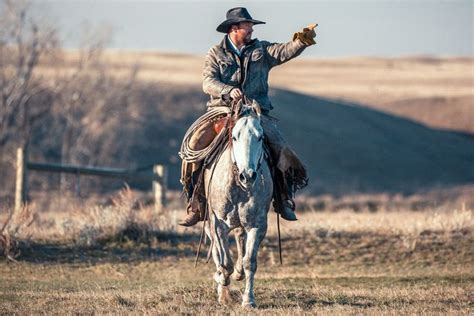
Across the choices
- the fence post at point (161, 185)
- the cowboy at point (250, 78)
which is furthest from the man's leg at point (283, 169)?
the fence post at point (161, 185)

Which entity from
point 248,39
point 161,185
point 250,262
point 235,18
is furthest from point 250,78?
point 161,185

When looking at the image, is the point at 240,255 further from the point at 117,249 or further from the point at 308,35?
the point at 117,249

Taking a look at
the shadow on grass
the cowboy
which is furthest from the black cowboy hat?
the shadow on grass

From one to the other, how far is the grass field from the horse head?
1.47 meters

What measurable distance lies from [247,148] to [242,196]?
0.75 metres

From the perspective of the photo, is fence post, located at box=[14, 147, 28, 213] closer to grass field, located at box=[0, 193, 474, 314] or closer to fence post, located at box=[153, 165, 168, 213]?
grass field, located at box=[0, 193, 474, 314]

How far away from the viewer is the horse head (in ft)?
35.6

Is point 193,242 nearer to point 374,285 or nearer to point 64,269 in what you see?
point 64,269

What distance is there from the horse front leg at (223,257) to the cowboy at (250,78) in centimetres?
93

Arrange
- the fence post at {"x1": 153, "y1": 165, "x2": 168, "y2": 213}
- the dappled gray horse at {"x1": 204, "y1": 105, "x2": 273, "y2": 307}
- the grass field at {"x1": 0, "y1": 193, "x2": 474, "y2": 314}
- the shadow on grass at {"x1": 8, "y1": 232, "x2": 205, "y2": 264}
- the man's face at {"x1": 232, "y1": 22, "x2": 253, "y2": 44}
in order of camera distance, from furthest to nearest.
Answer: the fence post at {"x1": 153, "y1": 165, "x2": 168, "y2": 213} → the shadow on grass at {"x1": 8, "y1": 232, "x2": 205, "y2": 264} → the man's face at {"x1": 232, "y1": 22, "x2": 253, "y2": 44} → the grass field at {"x1": 0, "y1": 193, "x2": 474, "y2": 314} → the dappled gray horse at {"x1": 204, "y1": 105, "x2": 273, "y2": 307}

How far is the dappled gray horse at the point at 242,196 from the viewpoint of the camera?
11.0 metres

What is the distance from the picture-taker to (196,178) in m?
12.6

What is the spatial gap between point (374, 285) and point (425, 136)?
43.5 meters

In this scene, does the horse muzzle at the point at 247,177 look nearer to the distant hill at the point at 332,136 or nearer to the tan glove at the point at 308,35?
the tan glove at the point at 308,35
